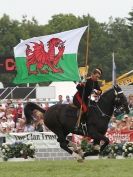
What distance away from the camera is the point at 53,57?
28.5 metres

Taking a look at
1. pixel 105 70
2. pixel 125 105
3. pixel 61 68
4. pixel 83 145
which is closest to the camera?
pixel 125 105

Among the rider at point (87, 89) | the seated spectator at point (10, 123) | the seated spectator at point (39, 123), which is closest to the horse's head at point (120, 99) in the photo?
the rider at point (87, 89)

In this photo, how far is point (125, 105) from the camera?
62.9 ft

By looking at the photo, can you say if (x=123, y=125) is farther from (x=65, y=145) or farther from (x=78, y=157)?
(x=78, y=157)

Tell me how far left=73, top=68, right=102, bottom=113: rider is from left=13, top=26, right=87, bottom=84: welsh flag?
858cm

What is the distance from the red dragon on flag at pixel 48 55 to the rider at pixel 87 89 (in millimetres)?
8981

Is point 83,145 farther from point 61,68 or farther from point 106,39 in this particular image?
point 106,39

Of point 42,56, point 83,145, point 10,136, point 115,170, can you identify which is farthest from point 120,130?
point 115,170

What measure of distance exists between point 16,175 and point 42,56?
1391cm

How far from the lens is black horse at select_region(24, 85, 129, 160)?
19.2 m

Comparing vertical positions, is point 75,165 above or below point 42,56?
below

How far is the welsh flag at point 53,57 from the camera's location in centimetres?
2828

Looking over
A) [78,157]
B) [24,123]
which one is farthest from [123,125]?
[78,157]

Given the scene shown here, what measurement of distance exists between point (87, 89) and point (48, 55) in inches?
377
